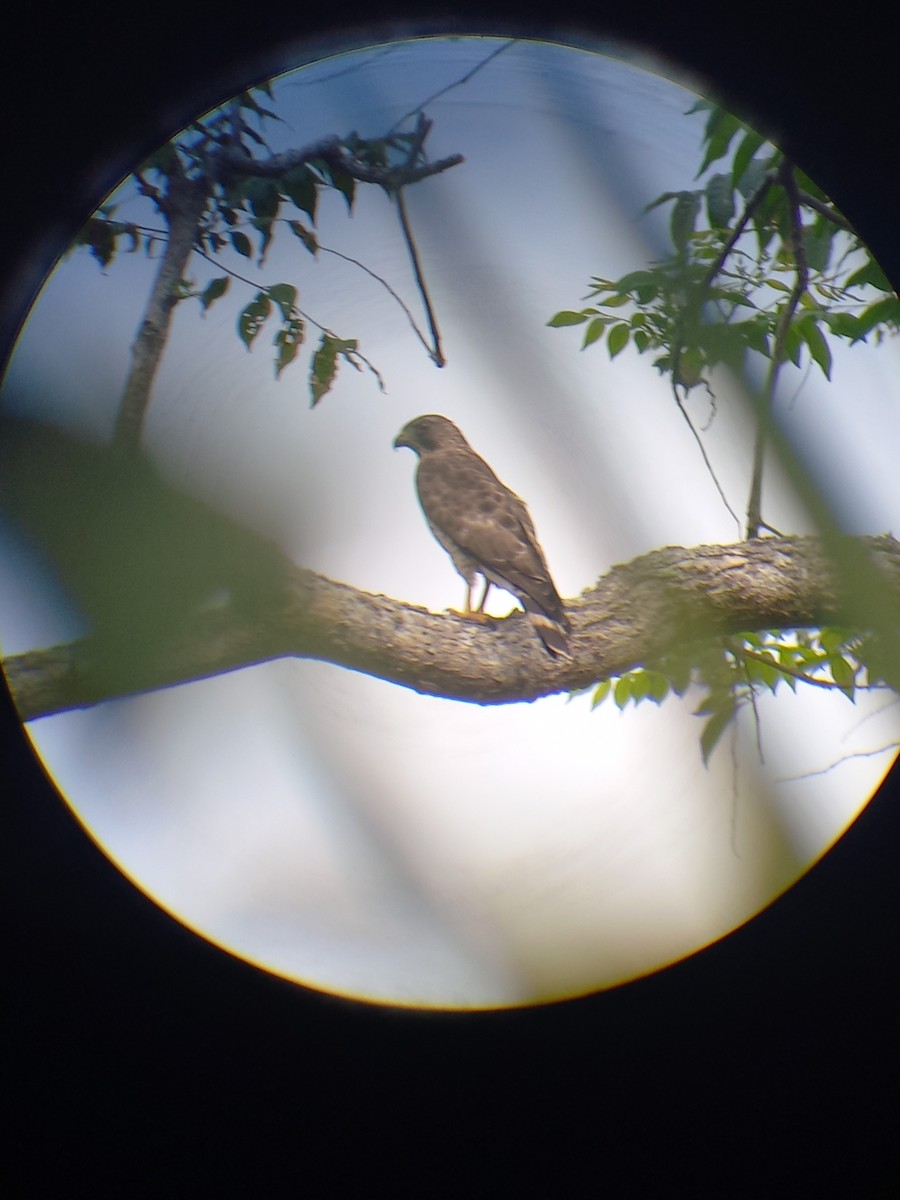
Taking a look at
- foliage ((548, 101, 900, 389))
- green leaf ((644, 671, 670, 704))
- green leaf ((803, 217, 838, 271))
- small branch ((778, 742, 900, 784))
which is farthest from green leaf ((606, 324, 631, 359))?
small branch ((778, 742, 900, 784))

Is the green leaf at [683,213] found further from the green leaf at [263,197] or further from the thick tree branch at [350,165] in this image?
the green leaf at [263,197]

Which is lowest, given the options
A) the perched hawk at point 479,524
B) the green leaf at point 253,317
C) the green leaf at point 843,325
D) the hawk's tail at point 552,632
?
the hawk's tail at point 552,632

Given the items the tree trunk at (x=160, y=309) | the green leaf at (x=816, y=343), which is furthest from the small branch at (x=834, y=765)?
Result: the tree trunk at (x=160, y=309)

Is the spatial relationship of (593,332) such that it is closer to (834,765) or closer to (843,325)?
(843,325)

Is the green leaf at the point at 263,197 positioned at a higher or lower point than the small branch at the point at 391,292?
higher

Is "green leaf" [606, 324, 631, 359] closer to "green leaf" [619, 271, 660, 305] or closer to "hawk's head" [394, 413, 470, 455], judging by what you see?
"green leaf" [619, 271, 660, 305]

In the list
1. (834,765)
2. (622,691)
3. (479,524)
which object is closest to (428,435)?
(479,524)
